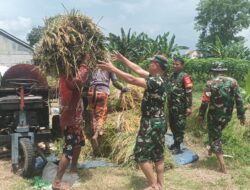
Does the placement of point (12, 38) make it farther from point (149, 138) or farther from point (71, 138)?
point (149, 138)

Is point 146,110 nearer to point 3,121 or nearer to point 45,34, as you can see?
point 45,34

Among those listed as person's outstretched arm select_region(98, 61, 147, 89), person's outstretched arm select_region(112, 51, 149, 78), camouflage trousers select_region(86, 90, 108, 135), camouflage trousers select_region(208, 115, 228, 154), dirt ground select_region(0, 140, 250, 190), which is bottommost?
dirt ground select_region(0, 140, 250, 190)

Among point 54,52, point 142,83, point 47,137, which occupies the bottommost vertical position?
point 47,137

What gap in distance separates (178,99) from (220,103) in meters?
0.88

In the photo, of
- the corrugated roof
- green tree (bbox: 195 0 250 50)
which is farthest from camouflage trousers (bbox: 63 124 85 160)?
green tree (bbox: 195 0 250 50)

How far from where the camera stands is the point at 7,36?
4597 centimetres

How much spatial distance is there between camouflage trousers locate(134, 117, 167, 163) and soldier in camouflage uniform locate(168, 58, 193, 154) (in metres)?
2.01

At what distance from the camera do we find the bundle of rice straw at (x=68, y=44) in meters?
5.25

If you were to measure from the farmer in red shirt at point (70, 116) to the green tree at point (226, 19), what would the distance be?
53.2 meters

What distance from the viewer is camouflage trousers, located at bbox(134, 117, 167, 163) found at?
5.21 metres

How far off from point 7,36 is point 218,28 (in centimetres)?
2895

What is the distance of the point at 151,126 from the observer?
17.1 ft

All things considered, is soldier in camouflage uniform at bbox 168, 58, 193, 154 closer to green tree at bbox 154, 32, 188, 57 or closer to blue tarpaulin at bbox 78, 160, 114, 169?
blue tarpaulin at bbox 78, 160, 114, 169

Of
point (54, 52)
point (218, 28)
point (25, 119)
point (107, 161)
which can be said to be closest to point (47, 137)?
point (25, 119)
